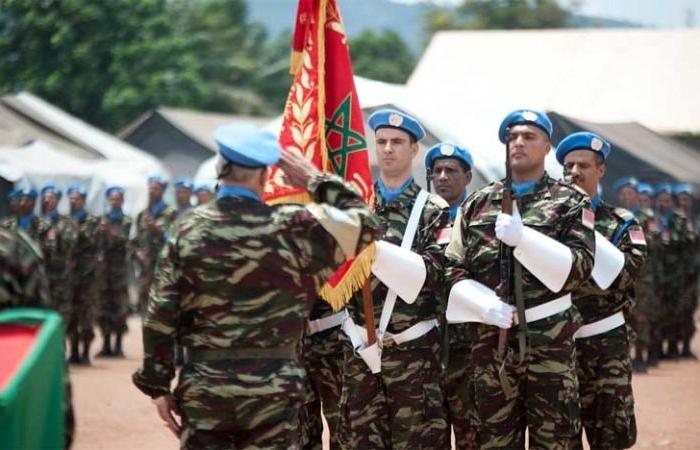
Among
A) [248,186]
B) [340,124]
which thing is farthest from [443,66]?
[248,186]

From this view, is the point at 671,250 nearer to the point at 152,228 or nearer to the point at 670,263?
the point at 670,263

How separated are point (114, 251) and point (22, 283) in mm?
13095

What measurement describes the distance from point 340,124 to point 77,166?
2160cm

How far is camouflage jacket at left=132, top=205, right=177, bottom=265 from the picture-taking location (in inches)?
690

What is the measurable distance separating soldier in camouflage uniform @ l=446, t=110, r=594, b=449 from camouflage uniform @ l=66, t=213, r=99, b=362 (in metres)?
10.2

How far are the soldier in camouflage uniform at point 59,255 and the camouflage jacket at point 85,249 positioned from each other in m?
0.24

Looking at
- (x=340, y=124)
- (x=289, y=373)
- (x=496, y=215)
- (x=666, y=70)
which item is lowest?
(x=289, y=373)

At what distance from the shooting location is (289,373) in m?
5.68

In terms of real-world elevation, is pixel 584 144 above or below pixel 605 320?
above

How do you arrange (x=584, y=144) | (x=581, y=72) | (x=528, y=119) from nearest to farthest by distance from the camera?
(x=528, y=119)
(x=584, y=144)
(x=581, y=72)

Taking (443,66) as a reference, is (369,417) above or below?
below

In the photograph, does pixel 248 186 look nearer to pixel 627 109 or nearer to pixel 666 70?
pixel 627 109

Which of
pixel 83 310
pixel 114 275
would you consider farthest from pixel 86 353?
pixel 114 275

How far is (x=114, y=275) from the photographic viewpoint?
58.4ft
